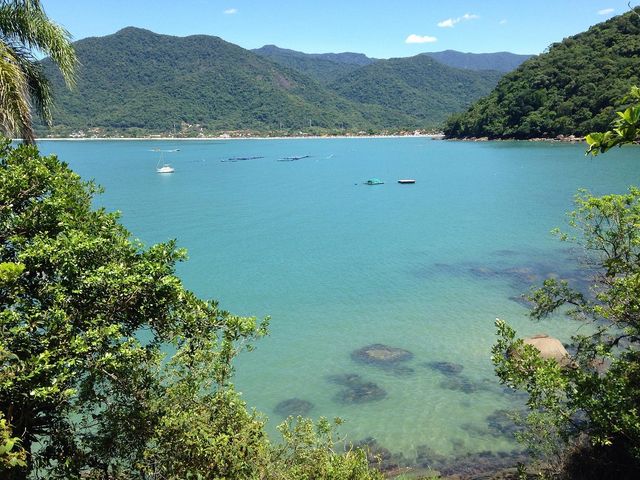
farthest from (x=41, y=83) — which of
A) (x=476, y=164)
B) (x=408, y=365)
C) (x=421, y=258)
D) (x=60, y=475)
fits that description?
(x=476, y=164)

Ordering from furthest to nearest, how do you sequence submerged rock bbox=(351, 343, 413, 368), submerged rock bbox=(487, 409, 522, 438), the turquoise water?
submerged rock bbox=(351, 343, 413, 368), the turquoise water, submerged rock bbox=(487, 409, 522, 438)

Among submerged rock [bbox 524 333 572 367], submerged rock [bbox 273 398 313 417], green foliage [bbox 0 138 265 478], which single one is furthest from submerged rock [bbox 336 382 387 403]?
green foliage [bbox 0 138 265 478]

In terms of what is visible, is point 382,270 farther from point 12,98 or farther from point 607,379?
point 12,98

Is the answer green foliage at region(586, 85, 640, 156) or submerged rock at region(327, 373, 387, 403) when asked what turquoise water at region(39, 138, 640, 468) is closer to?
submerged rock at region(327, 373, 387, 403)

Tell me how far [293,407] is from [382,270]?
48.4 feet

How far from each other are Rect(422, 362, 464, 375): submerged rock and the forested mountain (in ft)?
292

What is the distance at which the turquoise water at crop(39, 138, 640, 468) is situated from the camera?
1456cm

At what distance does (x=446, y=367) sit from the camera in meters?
16.5

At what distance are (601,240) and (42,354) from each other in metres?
10.8

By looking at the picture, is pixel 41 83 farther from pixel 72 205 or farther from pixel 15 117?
pixel 72 205

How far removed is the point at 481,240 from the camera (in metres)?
33.8

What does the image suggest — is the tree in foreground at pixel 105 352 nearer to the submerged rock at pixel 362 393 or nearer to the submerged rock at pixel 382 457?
the submerged rock at pixel 382 457

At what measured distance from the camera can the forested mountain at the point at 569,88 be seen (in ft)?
319

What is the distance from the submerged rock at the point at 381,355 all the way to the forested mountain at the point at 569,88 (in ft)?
292
